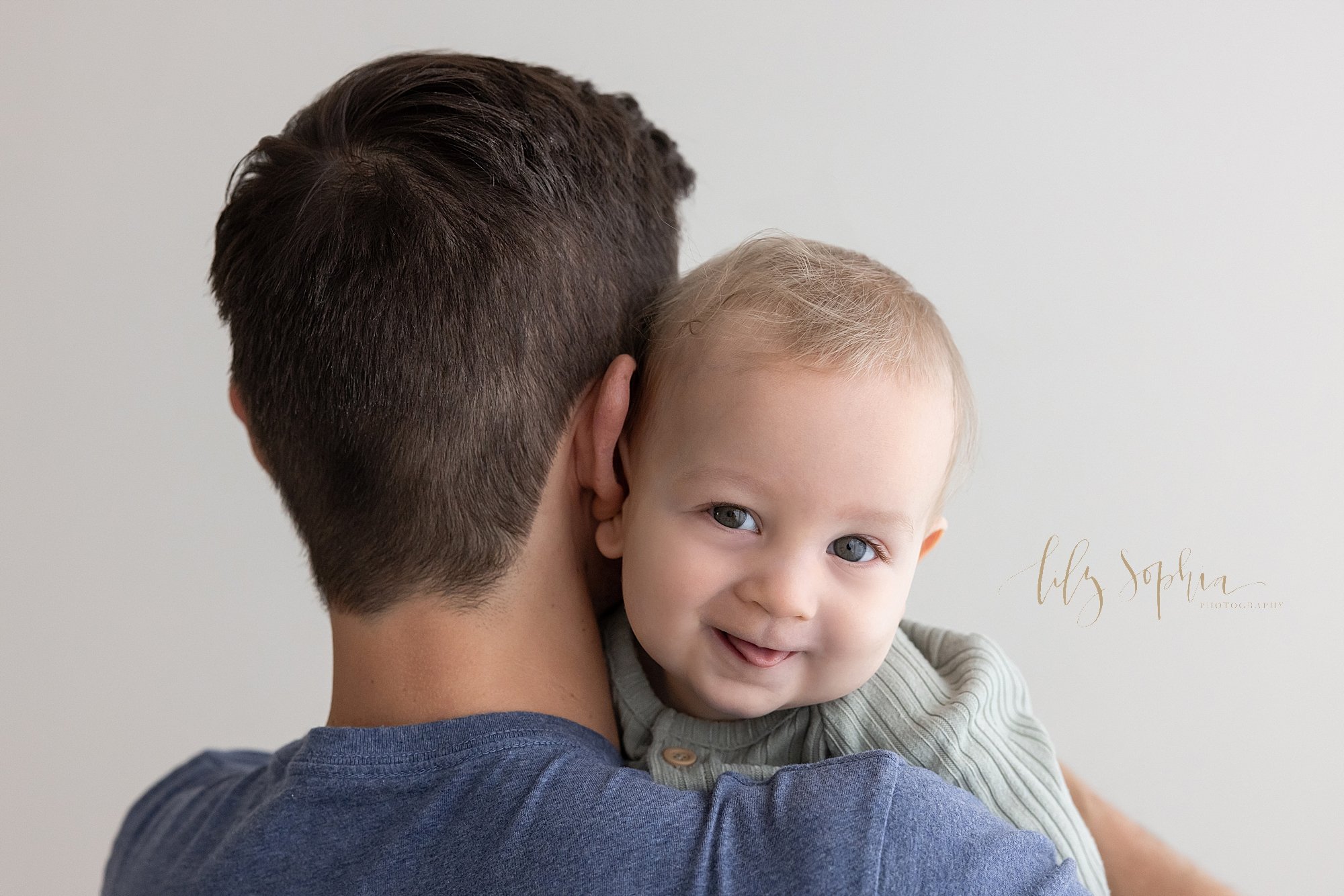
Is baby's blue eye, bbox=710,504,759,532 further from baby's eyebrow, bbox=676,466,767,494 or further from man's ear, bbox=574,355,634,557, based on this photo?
man's ear, bbox=574,355,634,557

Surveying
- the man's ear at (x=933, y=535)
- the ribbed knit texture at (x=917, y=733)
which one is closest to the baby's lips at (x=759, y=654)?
the ribbed knit texture at (x=917, y=733)

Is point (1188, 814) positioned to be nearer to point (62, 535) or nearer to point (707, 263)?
point (707, 263)

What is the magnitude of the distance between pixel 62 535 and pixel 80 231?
0.82m

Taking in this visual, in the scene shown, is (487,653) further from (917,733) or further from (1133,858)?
(1133,858)

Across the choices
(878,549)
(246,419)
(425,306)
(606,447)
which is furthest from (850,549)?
(246,419)

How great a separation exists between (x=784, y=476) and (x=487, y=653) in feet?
1.14

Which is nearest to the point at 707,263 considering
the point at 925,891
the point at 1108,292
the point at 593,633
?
the point at 593,633

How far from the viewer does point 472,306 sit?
46.0 inches

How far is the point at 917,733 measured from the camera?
123 cm

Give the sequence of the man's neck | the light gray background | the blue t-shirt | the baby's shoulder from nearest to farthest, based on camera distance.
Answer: the blue t-shirt < the man's neck < the baby's shoulder < the light gray background

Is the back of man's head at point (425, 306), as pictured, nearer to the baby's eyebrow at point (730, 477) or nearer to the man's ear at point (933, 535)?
the baby's eyebrow at point (730, 477)

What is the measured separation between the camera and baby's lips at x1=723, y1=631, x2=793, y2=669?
1.21 meters

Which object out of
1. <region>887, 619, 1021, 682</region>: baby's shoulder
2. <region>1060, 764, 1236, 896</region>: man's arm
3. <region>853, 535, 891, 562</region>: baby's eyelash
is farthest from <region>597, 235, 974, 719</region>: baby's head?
<region>1060, 764, 1236, 896</region>: man's arm

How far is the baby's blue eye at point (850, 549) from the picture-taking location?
122 cm
